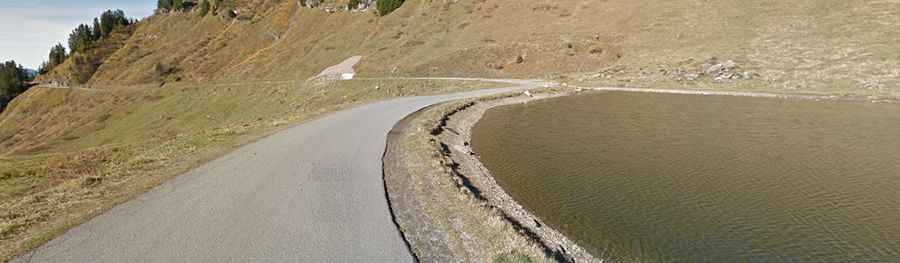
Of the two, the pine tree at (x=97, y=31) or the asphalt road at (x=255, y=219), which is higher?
the pine tree at (x=97, y=31)

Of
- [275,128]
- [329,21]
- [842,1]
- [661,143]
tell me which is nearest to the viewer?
[661,143]

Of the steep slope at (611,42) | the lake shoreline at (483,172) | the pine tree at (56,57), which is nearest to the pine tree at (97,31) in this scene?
the pine tree at (56,57)

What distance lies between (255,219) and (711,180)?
1312 centimetres

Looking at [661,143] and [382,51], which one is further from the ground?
[382,51]

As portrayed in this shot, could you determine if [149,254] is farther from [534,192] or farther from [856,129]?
[856,129]

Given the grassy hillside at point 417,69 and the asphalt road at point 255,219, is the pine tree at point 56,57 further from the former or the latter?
the asphalt road at point 255,219

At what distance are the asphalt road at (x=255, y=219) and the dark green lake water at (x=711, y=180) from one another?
4.61m

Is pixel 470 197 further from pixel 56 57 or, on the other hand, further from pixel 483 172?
pixel 56 57

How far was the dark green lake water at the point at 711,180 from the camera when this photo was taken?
10.2m

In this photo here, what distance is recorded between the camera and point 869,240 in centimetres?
1017

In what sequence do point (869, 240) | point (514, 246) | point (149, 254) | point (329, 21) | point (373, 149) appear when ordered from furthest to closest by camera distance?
point (329, 21), point (373, 149), point (869, 240), point (514, 246), point (149, 254)

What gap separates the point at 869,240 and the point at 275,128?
23.0m

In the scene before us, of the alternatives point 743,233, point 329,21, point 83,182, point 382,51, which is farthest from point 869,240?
point 329,21

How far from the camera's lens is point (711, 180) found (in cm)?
1466
